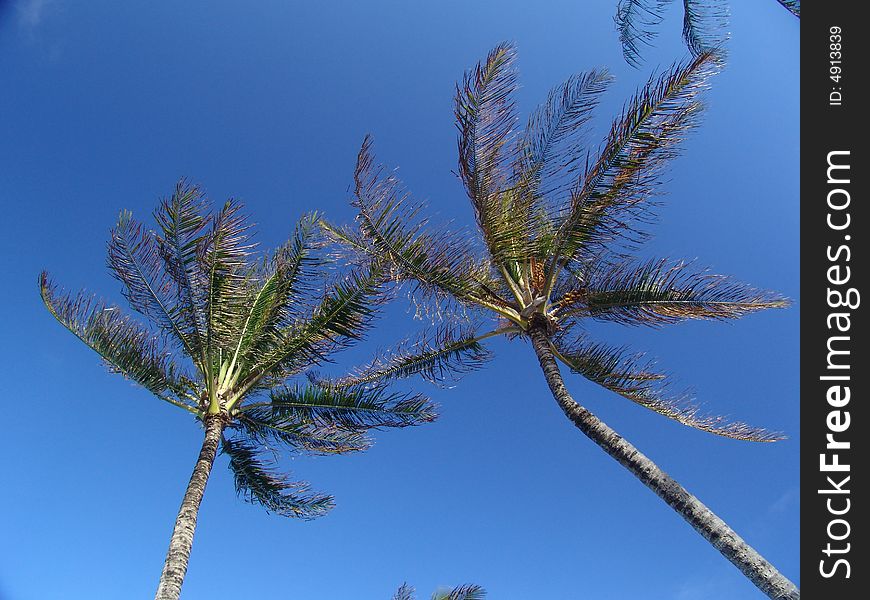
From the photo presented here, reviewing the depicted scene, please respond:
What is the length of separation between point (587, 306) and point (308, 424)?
5115mm

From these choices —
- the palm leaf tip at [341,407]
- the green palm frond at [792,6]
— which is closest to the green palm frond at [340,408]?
the palm leaf tip at [341,407]

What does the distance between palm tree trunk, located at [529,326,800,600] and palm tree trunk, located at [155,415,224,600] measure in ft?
17.6

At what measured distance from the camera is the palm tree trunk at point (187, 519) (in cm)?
714

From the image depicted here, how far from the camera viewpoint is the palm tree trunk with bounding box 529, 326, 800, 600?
5.45 meters

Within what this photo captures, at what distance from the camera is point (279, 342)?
9.96m

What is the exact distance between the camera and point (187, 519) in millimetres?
7914

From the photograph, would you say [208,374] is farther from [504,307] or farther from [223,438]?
[504,307]

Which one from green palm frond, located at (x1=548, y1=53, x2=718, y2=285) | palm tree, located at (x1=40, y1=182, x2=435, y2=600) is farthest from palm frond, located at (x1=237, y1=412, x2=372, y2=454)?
green palm frond, located at (x1=548, y1=53, x2=718, y2=285)

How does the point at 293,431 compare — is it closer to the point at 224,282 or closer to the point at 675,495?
the point at 224,282

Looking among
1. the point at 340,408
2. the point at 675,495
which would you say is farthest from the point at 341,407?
the point at 675,495

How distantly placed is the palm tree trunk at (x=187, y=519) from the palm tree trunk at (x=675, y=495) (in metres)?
5.35

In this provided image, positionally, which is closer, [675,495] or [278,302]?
[675,495]

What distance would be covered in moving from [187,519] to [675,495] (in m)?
→ 6.35
